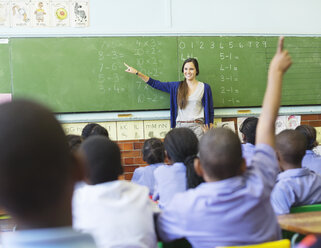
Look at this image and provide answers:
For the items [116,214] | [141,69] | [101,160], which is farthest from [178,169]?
[141,69]

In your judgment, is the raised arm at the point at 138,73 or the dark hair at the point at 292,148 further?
the raised arm at the point at 138,73

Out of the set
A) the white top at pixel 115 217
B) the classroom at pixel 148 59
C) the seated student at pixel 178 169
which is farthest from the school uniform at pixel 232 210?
the classroom at pixel 148 59

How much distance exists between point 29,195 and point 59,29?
3867 millimetres

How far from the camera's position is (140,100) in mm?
4184

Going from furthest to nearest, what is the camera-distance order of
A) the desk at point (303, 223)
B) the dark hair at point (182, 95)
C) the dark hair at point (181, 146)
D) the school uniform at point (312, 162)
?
1. the dark hair at point (182, 95)
2. the school uniform at point (312, 162)
3. the dark hair at point (181, 146)
4. the desk at point (303, 223)

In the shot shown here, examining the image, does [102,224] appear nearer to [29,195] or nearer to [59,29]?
[29,195]

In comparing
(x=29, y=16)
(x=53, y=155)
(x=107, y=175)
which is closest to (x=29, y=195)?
(x=53, y=155)

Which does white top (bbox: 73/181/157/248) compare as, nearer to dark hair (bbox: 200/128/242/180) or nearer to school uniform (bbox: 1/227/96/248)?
dark hair (bbox: 200/128/242/180)

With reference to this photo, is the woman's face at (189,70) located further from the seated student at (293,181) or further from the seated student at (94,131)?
the seated student at (293,181)

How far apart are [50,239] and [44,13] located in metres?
4.01

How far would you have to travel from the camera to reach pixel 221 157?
130cm

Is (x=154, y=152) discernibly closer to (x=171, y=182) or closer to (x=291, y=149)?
(x=171, y=182)

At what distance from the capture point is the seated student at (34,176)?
51 cm

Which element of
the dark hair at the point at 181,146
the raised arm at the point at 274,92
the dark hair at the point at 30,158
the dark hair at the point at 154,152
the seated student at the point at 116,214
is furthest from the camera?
the dark hair at the point at 154,152
